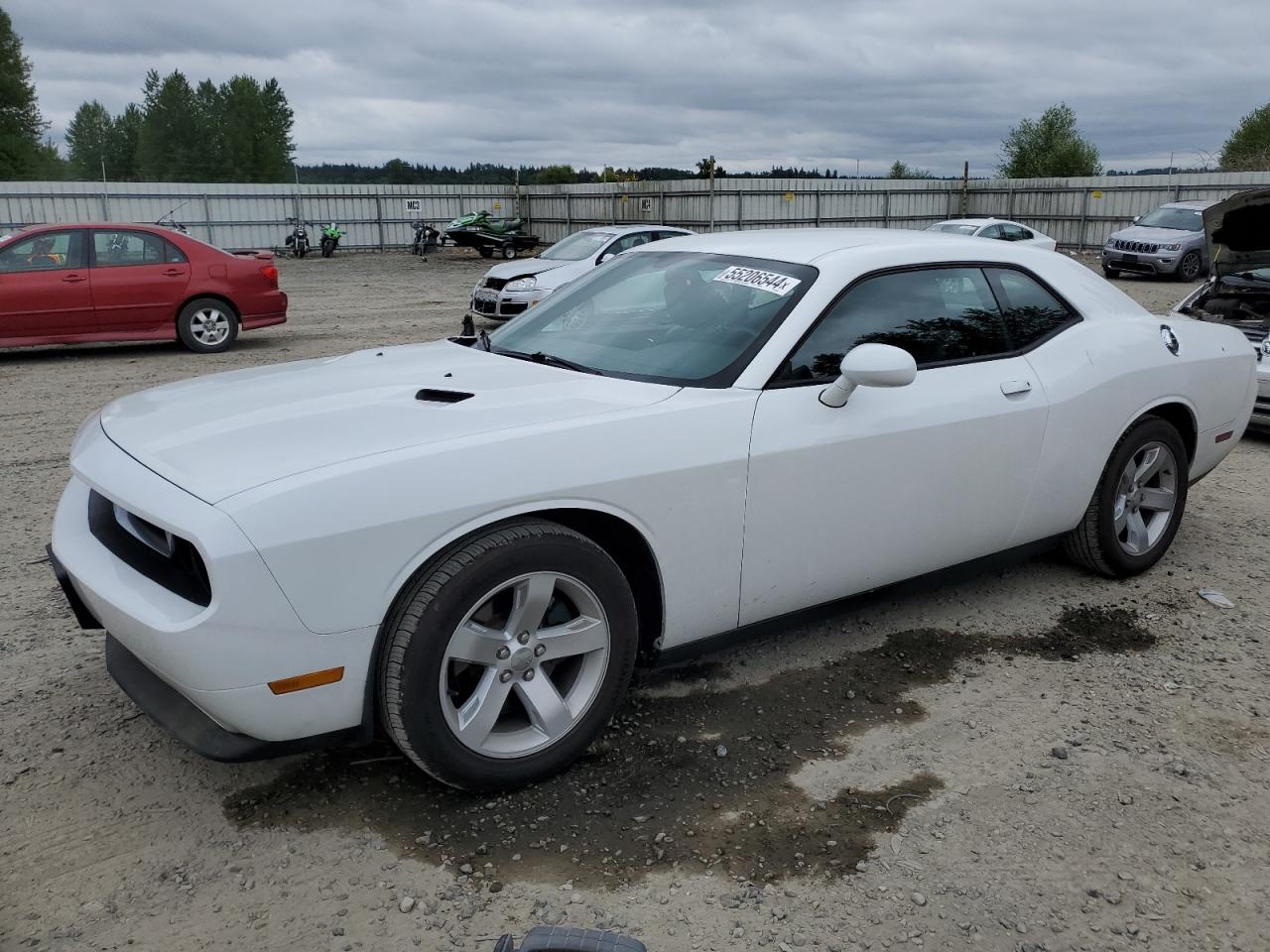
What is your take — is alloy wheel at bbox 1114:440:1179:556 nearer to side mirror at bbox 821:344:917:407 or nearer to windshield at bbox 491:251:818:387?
side mirror at bbox 821:344:917:407

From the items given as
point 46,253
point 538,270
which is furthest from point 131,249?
point 538,270

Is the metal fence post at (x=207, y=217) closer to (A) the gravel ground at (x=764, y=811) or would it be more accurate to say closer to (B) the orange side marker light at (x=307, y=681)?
(A) the gravel ground at (x=764, y=811)

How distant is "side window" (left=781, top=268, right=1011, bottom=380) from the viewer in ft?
→ 11.4

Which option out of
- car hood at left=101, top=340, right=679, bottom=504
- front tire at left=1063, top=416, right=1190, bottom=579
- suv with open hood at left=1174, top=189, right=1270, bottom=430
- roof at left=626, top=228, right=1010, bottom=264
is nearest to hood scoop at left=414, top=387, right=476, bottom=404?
car hood at left=101, top=340, right=679, bottom=504

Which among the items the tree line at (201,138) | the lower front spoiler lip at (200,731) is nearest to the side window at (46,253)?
the lower front spoiler lip at (200,731)

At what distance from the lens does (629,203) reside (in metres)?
30.3

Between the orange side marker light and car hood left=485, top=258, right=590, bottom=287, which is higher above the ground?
car hood left=485, top=258, right=590, bottom=287

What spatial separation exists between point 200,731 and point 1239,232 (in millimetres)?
7890

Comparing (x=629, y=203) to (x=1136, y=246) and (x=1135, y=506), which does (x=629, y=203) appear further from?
(x=1135, y=506)

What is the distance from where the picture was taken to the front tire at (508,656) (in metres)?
2.65

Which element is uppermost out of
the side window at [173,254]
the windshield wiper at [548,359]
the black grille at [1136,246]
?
the black grille at [1136,246]

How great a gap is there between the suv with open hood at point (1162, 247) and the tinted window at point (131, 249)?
61.2 ft

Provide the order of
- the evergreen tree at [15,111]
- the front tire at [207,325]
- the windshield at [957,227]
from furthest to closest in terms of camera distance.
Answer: the evergreen tree at [15,111] → the windshield at [957,227] → the front tire at [207,325]

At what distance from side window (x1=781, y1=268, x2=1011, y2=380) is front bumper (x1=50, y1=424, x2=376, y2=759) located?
1.70m
